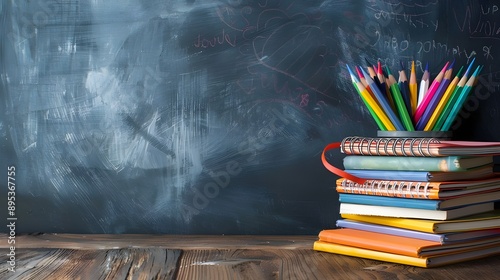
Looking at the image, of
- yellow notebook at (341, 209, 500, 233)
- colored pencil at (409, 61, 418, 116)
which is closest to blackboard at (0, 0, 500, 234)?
colored pencil at (409, 61, 418, 116)

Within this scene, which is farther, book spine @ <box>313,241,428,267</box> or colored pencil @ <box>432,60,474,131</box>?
colored pencil @ <box>432,60,474,131</box>

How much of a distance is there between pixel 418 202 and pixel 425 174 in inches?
2.2

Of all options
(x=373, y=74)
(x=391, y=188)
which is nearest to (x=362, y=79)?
(x=373, y=74)

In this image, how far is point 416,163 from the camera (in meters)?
1.40

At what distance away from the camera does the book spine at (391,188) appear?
1365 millimetres

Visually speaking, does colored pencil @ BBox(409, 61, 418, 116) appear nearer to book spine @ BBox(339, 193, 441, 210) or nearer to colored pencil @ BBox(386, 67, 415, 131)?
colored pencil @ BBox(386, 67, 415, 131)

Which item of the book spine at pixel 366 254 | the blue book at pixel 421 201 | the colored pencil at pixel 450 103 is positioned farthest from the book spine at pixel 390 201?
the colored pencil at pixel 450 103

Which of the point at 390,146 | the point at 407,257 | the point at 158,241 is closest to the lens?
the point at 407,257

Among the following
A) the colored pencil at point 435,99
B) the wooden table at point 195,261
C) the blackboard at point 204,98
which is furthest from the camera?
the blackboard at point 204,98

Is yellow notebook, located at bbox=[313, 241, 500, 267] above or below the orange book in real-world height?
below

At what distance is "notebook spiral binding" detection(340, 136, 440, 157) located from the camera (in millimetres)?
1391

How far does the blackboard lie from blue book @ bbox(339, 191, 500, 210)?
197 mm

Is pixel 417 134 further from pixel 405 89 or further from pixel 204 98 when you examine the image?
pixel 204 98

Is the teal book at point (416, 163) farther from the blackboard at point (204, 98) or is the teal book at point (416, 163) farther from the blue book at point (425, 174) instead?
the blackboard at point (204, 98)
